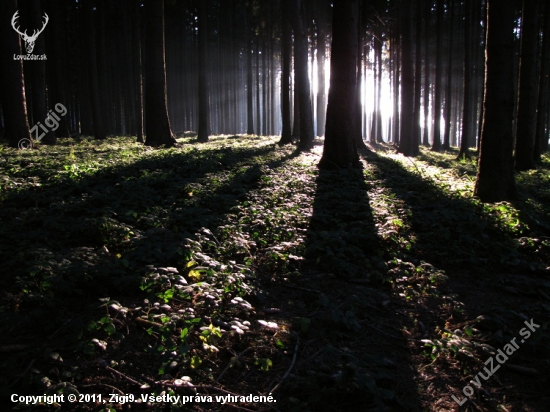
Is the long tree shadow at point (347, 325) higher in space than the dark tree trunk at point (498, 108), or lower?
lower

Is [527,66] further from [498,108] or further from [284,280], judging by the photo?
[284,280]

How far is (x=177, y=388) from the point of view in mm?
2332

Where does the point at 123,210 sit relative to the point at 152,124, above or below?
below

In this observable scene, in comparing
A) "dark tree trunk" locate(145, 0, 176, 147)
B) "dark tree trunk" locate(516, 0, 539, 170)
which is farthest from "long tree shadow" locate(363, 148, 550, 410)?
"dark tree trunk" locate(145, 0, 176, 147)

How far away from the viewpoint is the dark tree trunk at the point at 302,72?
17.0 metres

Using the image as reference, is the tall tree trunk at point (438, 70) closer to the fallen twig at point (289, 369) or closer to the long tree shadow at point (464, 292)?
the long tree shadow at point (464, 292)

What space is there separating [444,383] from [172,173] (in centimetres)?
685

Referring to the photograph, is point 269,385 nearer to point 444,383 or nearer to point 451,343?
point 444,383

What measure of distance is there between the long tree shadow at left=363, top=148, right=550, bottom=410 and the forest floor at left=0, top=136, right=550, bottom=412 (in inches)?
0.8

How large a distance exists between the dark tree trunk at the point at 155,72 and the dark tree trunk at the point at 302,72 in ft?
20.0

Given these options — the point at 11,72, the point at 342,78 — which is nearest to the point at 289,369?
the point at 342,78

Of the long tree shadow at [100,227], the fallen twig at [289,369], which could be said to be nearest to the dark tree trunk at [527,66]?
the long tree shadow at [100,227]

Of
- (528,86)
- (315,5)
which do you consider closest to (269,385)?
(528,86)

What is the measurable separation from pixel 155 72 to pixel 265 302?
1247 centimetres
